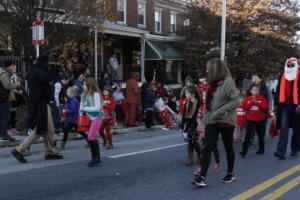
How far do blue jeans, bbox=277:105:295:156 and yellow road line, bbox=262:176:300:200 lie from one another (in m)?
1.58

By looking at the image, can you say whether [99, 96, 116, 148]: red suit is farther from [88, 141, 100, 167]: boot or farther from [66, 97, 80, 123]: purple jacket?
[88, 141, 100, 167]: boot

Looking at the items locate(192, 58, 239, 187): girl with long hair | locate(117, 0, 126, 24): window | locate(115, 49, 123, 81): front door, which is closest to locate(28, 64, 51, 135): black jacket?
locate(192, 58, 239, 187): girl with long hair

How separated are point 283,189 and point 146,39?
20.6m

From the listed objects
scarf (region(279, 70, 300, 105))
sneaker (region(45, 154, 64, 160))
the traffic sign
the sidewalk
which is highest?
the traffic sign

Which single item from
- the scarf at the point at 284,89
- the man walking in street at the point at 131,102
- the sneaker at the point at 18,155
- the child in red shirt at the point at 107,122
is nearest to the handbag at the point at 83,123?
the sneaker at the point at 18,155

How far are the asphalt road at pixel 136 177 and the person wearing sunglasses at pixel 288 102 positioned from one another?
18.0 inches

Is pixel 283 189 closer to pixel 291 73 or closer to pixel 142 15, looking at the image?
pixel 291 73

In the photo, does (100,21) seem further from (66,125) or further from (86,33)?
(66,125)

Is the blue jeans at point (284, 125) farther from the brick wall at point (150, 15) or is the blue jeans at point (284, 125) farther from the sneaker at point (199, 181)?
the brick wall at point (150, 15)

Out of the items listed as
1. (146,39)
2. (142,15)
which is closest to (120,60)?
(146,39)

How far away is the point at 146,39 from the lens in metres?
26.7

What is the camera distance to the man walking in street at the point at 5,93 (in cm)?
1101

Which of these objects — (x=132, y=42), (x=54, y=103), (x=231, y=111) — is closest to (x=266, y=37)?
(x=132, y=42)

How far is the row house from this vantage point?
25.2 meters
